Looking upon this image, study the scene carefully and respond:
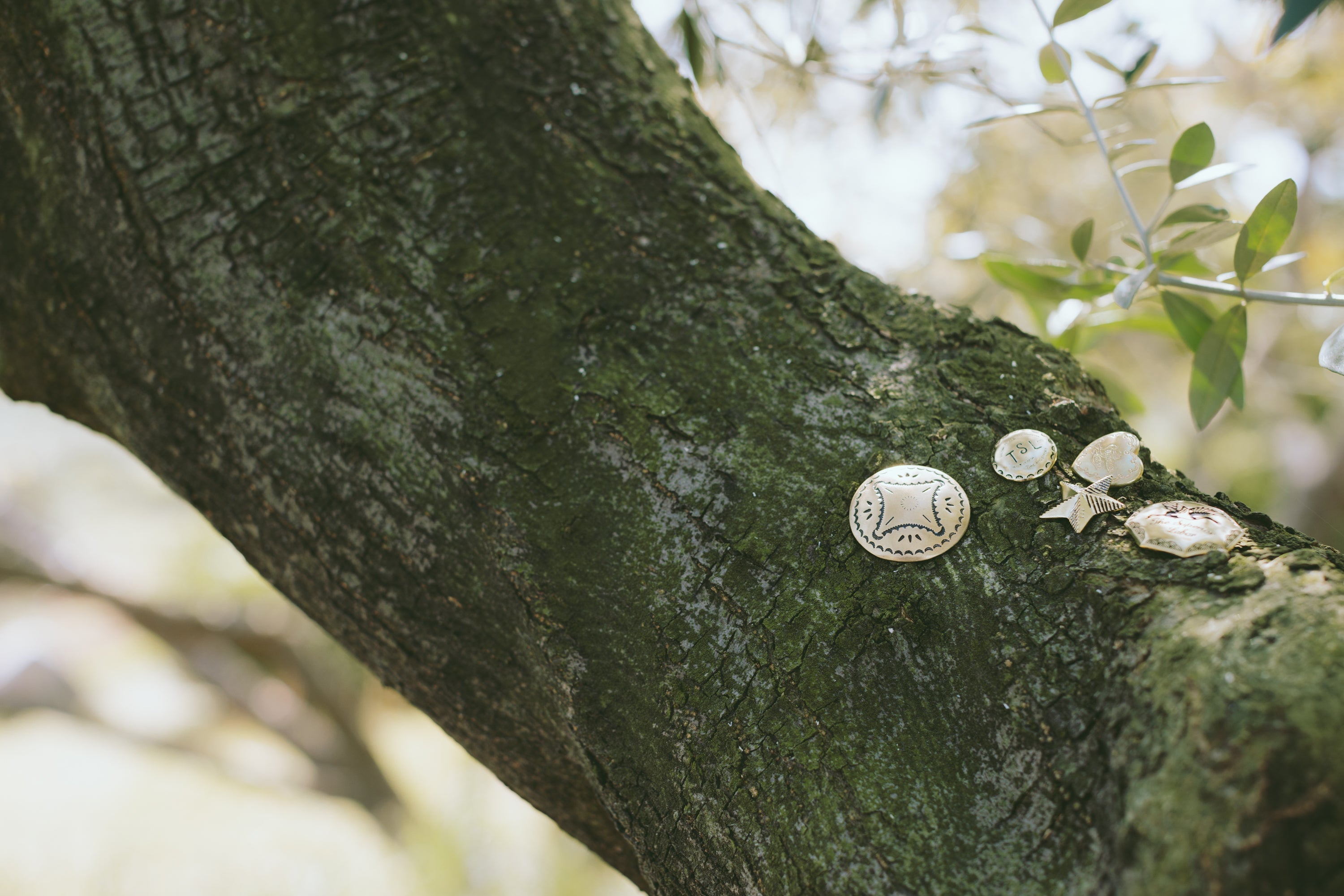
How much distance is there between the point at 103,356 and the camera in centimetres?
116

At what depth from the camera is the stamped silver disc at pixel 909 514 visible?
2.71 feet

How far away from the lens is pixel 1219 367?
112 centimetres

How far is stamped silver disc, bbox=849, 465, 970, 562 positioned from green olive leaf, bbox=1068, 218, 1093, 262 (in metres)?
0.63

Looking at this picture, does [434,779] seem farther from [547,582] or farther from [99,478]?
[547,582]

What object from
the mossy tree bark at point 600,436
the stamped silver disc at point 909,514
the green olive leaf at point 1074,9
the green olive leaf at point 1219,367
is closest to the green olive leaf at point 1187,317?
the green olive leaf at point 1219,367

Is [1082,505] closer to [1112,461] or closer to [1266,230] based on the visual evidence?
[1112,461]

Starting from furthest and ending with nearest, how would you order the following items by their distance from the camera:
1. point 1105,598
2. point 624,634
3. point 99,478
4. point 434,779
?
point 99,478, point 434,779, point 624,634, point 1105,598

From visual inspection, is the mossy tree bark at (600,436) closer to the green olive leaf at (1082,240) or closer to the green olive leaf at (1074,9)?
the green olive leaf at (1082,240)

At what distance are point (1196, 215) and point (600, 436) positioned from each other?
961 millimetres

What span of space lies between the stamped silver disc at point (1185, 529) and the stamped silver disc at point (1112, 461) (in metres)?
0.05

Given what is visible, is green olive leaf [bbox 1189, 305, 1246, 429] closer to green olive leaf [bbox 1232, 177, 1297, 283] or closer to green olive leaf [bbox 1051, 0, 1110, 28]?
green olive leaf [bbox 1232, 177, 1297, 283]

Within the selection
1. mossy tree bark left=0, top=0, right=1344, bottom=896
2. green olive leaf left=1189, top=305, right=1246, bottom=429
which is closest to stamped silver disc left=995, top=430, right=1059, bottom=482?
mossy tree bark left=0, top=0, right=1344, bottom=896

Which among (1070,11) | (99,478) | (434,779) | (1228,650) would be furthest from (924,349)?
(99,478)

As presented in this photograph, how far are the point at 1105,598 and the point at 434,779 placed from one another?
867 cm
